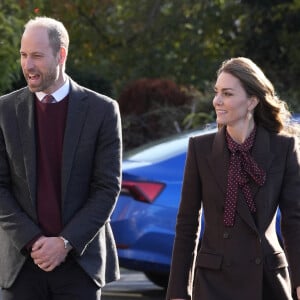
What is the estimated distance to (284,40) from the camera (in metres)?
20.1

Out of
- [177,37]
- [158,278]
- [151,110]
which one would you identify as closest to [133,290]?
[158,278]

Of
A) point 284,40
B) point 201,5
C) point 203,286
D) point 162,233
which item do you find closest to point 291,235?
point 203,286

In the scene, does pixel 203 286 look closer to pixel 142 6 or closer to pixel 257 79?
pixel 257 79

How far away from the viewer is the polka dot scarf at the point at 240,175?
5527 millimetres

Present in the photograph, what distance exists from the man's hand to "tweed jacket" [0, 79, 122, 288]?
43mm

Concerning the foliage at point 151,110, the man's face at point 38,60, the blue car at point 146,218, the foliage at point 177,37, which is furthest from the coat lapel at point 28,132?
the foliage at point 177,37

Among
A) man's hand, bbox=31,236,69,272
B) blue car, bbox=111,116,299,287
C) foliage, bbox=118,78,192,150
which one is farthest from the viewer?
foliage, bbox=118,78,192,150

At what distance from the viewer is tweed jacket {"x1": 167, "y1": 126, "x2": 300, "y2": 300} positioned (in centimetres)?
554

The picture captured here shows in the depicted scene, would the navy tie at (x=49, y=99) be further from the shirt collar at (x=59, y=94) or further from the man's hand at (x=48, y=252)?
the man's hand at (x=48, y=252)

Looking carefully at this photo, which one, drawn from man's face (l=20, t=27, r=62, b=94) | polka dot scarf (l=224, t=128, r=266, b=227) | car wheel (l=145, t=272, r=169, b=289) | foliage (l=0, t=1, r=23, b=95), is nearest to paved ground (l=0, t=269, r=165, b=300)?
car wheel (l=145, t=272, r=169, b=289)

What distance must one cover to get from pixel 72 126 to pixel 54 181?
0.87ft

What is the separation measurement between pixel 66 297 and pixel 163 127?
11770 mm

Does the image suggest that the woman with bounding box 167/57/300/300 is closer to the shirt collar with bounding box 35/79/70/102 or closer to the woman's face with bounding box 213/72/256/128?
the woman's face with bounding box 213/72/256/128

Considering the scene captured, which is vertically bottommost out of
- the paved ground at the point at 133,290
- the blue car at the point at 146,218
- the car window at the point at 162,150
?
the paved ground at the point at 133,290
